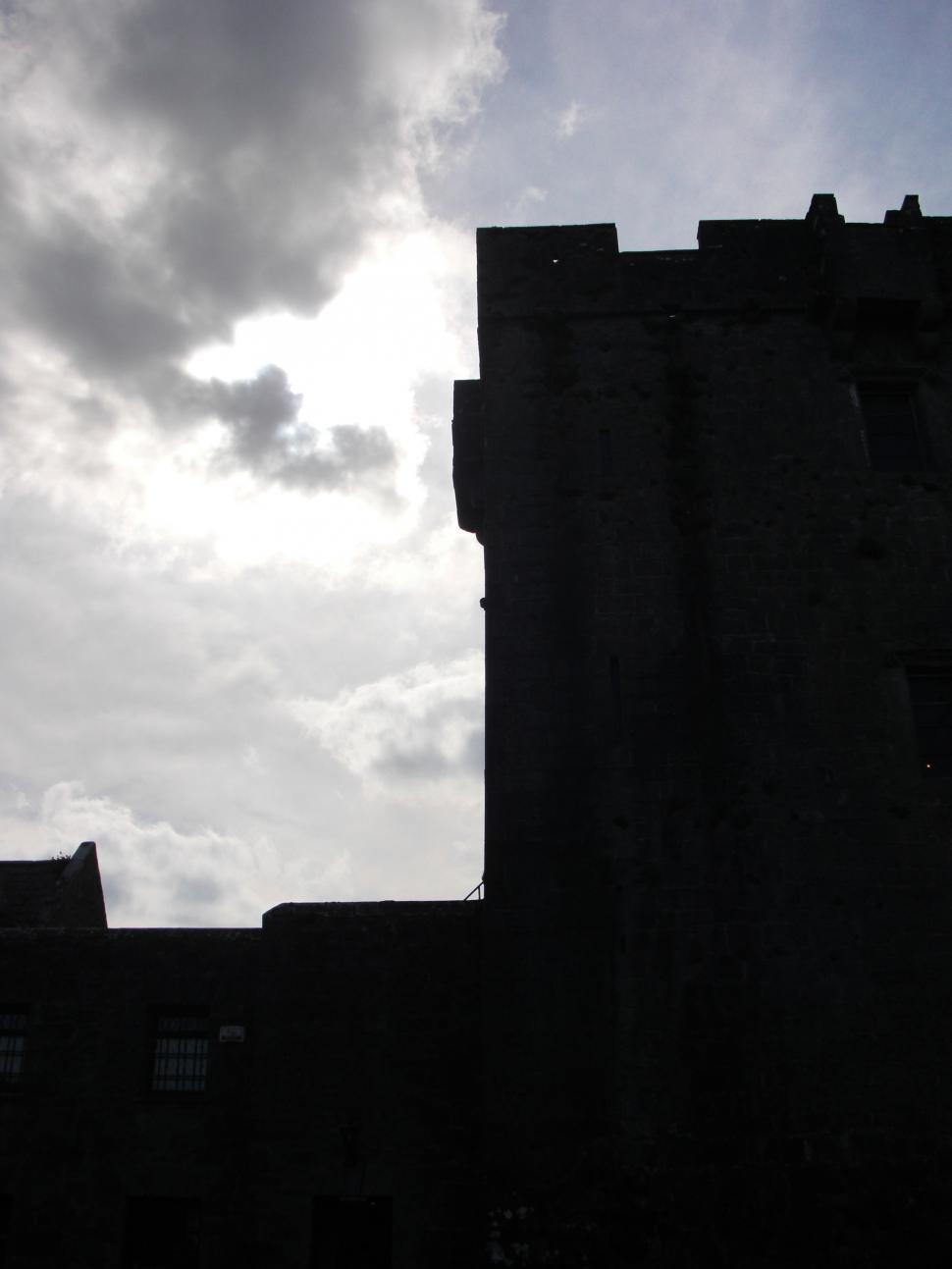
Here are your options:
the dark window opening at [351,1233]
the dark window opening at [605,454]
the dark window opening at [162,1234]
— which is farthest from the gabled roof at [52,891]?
the dark window opening at [605,454]

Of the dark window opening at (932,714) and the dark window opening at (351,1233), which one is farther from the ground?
the dark window opening at (932,714)

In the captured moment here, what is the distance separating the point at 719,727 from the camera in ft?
42.6

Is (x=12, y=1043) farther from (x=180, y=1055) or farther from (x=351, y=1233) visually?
(x=351, y=1233)

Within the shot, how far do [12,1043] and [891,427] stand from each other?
13.9 meters

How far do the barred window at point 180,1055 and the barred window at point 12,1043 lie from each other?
5.75 feet

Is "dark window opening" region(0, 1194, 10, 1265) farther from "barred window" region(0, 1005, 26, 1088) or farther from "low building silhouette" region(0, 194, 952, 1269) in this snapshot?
"barred window" region(0, 1005, 26, 1088)

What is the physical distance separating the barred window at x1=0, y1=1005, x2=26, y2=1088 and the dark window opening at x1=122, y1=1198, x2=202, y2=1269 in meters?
2.27

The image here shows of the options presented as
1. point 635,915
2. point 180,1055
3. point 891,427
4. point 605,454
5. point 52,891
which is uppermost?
point 891,427

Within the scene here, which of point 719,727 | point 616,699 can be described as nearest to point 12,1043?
point 616,699

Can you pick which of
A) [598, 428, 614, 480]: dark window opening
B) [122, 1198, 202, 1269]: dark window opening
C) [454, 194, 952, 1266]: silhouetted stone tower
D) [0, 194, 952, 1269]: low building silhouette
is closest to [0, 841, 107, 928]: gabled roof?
[0, 194, 952, 1269]: low building silhouette

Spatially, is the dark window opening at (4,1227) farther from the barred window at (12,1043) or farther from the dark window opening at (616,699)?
the dark window opening at (616,699)

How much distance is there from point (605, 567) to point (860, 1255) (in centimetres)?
764

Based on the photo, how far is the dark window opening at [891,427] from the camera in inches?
578

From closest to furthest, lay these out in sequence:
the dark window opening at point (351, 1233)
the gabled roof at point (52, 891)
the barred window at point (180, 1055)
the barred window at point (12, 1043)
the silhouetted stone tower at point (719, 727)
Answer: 1. the silhouetted stone tower at point (719, 727)
2. the dark window opening at point (351, 1233)
3. the barred window at point (180, 1055)
4. the barred window at point (12, 1043)
5. the gabled roof at point (52, 891)
